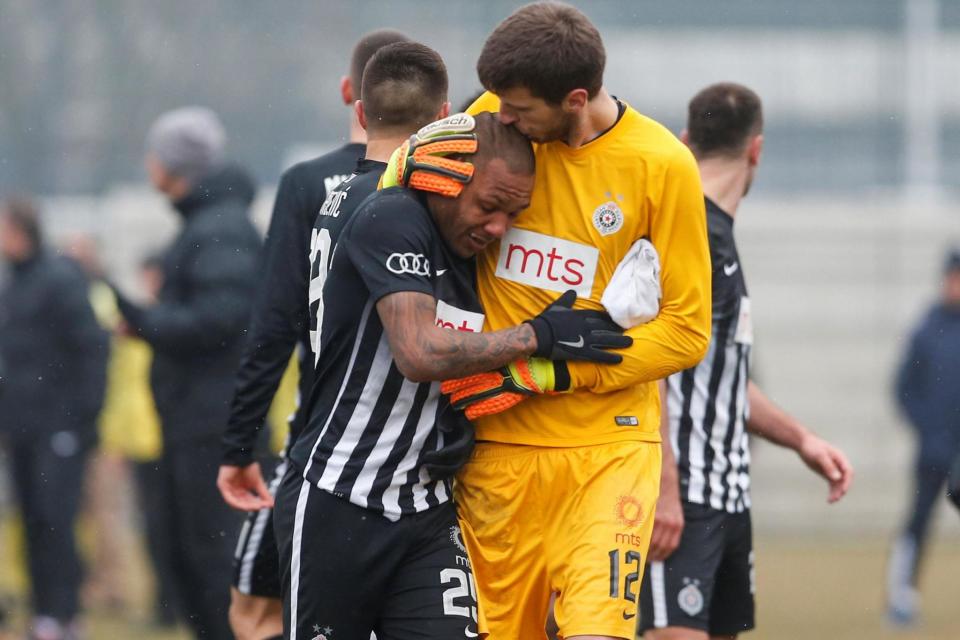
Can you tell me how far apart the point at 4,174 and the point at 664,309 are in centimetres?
1450

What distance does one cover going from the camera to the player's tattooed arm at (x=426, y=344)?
14.1ft

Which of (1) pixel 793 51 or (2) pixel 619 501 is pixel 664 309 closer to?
(2) pixel 619 501

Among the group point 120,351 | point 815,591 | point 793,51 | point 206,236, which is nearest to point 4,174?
point 120,351

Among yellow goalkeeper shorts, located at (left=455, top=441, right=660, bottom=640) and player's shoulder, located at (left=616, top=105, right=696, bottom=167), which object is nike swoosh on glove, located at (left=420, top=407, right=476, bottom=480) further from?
player's shoulder, located at (left=616, top=105, right=696, bottom=167)

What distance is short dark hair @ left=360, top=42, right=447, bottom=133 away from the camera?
4809mm

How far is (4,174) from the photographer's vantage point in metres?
17.9

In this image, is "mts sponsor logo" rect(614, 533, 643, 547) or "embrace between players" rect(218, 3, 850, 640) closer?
"embrace between players" rect(218, 3, 850, 640)

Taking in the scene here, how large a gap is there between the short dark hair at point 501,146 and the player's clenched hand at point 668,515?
52.7 inches

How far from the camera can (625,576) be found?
4.54m

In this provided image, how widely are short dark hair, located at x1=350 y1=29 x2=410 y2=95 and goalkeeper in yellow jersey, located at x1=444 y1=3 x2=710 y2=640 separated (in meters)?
0.87

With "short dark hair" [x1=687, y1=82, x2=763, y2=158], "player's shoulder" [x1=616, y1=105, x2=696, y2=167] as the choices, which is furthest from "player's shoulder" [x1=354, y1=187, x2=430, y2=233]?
"short dark hair" [x1=687, y1=82, x2=763, y2=158]

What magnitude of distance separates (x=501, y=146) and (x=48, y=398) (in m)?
5.81

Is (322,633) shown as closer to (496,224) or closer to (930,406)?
(496,224)

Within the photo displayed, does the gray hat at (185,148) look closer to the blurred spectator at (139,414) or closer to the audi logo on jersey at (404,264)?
the blurred spectator at (139,414)
